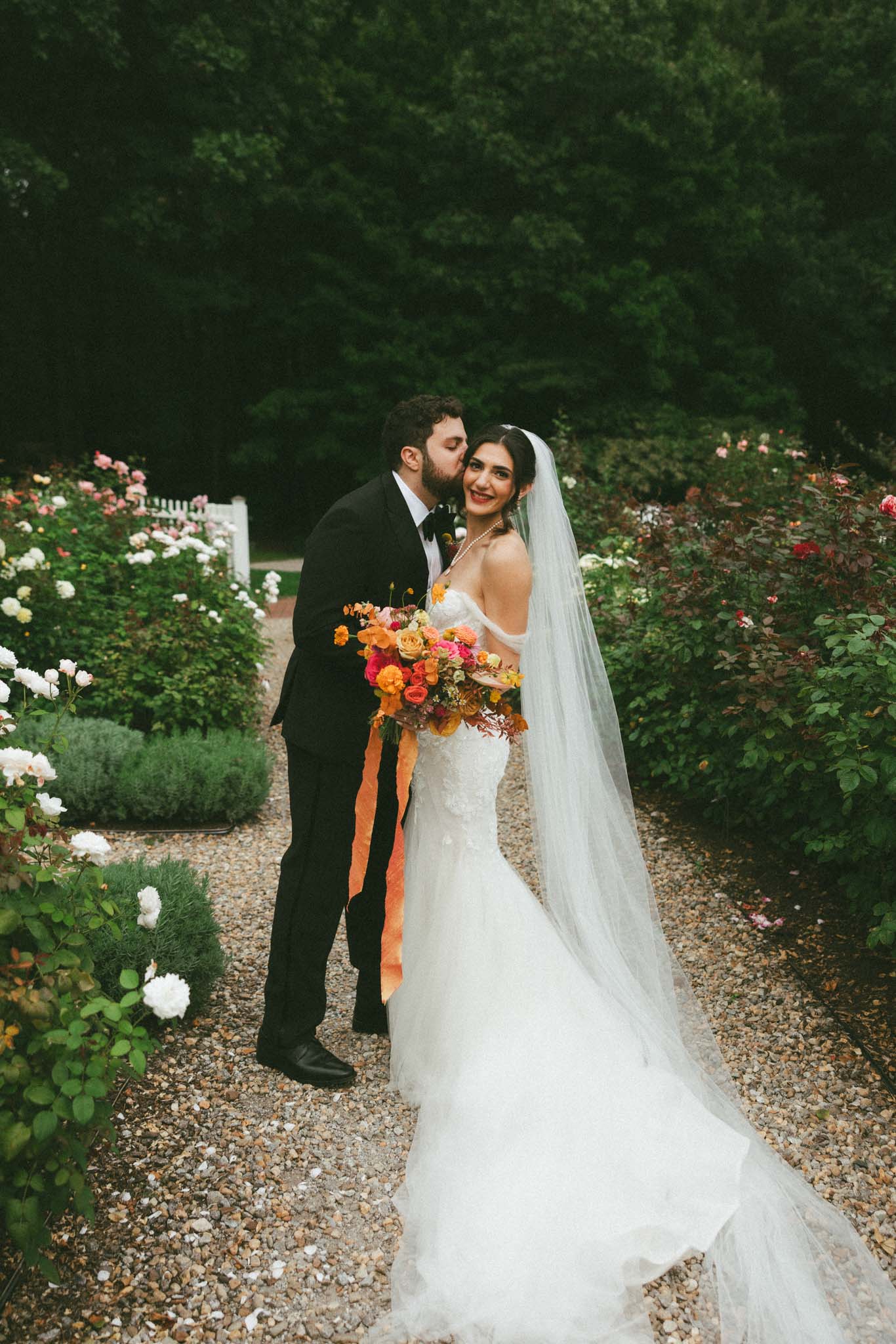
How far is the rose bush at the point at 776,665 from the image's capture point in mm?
3178

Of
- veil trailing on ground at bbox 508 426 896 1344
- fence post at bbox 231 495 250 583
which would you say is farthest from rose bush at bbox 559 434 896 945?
fence post at bbox 231 495 250 583

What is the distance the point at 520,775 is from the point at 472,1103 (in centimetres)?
357

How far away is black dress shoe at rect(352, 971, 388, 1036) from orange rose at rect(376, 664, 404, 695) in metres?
1.16

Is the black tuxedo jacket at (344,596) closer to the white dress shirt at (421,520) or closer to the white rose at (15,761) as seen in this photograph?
the white dress shirt at (421,520)

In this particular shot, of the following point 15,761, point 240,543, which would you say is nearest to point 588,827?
point 15,761

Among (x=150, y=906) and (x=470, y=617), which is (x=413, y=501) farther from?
(x=150, y=906)

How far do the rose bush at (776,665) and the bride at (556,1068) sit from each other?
75 cm

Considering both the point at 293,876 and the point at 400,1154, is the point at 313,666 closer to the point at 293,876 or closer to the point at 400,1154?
the point at 293,876

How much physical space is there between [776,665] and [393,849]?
158cm

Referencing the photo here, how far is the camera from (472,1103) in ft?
8.91

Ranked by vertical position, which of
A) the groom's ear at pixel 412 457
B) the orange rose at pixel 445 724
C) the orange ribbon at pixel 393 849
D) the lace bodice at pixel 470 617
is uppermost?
the groom's ear at pixel 412 457

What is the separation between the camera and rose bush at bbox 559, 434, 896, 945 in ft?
10.4

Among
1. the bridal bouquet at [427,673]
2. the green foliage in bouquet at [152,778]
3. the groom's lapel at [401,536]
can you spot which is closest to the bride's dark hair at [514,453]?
the groom's lapel at [401,536]

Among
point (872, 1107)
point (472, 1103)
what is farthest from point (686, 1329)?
point (872, 1107)
